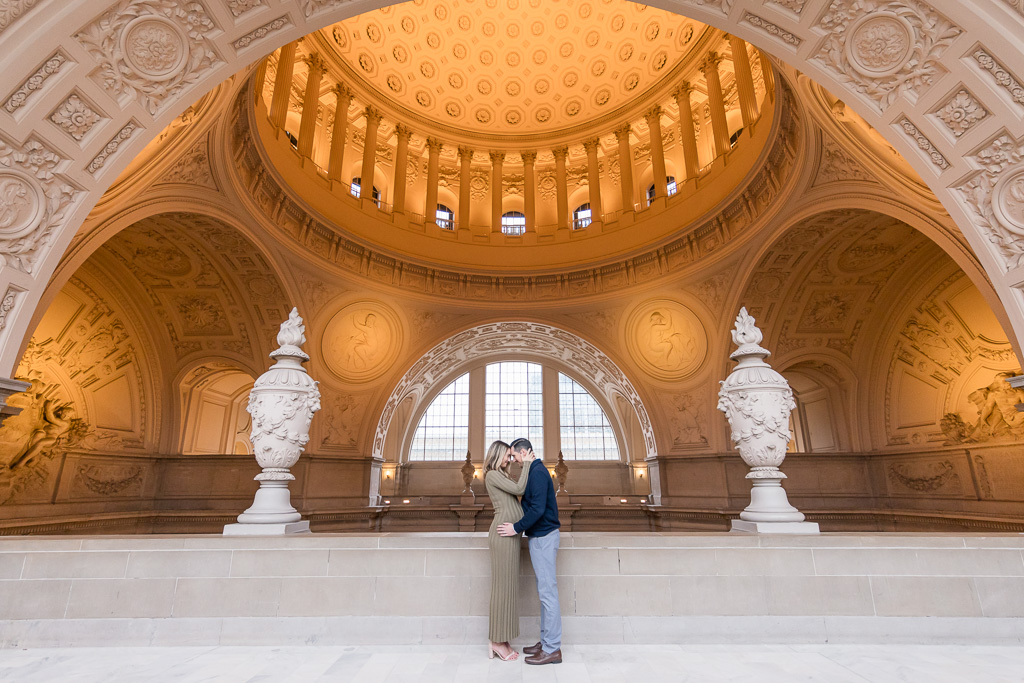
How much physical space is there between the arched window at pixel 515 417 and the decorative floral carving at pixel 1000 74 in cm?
1630

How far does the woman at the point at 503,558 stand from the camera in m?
3.90

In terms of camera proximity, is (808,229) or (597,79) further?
(597,79)

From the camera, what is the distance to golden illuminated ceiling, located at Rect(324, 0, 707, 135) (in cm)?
1582

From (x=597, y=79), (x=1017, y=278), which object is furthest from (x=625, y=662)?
(x=597, y=79)

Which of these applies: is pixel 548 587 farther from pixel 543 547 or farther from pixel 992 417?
pixel 992 417

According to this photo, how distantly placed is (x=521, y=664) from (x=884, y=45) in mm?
6979

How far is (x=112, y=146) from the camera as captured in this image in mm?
5605

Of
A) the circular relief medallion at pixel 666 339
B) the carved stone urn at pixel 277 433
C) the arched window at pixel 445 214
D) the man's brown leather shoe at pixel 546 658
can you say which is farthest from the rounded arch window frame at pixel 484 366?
the man's brown leather shoe at pixel 546 658

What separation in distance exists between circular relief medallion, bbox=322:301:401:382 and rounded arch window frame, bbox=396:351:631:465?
454cm

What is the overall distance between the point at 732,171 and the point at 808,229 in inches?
108

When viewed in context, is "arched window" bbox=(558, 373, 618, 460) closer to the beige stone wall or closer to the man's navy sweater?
the beige stone wall

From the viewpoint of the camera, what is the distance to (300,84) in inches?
629

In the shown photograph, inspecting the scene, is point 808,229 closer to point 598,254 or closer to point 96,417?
point 598,254

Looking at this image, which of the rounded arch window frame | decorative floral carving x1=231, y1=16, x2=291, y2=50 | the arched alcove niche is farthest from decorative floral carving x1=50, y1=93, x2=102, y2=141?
the rounded arch window frame
